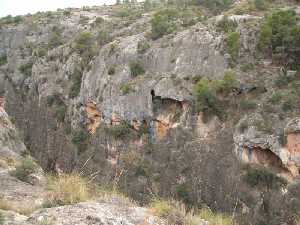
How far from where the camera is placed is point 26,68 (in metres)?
72.1

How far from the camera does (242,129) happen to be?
1460 inches

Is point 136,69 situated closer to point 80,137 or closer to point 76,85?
point 80,137

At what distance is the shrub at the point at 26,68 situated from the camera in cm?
7117

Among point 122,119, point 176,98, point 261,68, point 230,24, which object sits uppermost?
point 230,24

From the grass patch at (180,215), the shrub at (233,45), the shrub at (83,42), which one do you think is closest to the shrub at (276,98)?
the shrub at (233,45)

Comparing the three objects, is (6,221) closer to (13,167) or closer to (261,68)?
(13,167)

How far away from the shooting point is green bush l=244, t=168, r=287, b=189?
32.9 meters

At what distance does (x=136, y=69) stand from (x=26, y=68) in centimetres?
2773

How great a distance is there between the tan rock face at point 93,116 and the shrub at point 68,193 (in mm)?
43093

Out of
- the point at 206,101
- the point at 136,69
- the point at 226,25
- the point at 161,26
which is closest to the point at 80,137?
the point at 136,69

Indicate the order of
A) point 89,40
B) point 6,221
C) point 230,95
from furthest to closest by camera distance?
point 89,40
point 230,95
point 6,221

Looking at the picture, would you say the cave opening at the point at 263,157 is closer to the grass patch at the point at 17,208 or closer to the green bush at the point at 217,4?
the grass patch at the point at 17,208

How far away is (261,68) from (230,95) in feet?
12.3

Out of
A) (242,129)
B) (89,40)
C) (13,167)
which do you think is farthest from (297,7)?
(13,167)
